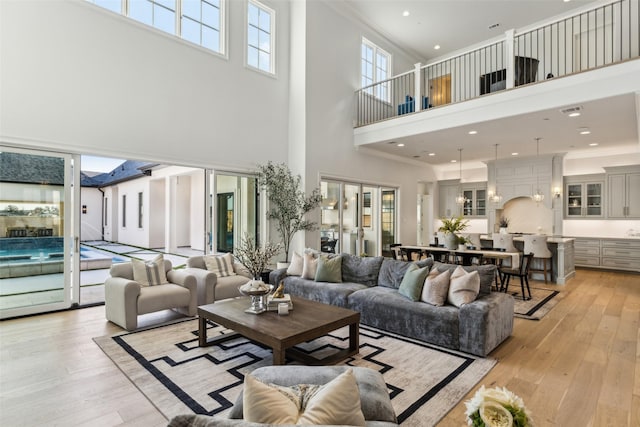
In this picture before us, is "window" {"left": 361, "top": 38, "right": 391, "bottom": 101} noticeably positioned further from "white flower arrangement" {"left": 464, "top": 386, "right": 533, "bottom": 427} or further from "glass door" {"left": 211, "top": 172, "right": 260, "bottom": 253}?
"white flower arrangement" {"left": 464, "top": 386, "right": 533, "bottom": 427}

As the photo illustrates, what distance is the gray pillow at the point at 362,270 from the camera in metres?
4.90

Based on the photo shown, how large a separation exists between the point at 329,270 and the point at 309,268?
0.38 meters

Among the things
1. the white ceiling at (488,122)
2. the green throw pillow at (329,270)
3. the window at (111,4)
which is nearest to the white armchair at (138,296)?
the green throw pillow at (329,270)

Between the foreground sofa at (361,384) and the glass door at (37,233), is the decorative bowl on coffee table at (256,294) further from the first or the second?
the glass door at (37,233)

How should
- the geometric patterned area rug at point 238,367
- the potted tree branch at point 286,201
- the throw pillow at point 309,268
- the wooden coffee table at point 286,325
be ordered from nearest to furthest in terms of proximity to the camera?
the geometric patterned area rug at point 238,367 < the wooden coffee table at point 286,325 < the throw pillow at point 309,268 < the potted tree branch at point 286,201

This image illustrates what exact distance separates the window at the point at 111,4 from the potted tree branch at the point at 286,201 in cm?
337

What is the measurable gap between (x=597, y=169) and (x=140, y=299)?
11.0 m

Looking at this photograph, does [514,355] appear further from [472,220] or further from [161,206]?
[161,206]

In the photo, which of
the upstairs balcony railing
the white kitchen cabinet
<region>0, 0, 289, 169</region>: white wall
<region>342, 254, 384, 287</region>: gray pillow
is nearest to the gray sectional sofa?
<region>342, 254, 384, 287</region>: gray pillow

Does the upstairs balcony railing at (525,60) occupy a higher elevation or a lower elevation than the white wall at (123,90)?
higher

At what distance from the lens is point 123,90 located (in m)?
5.13

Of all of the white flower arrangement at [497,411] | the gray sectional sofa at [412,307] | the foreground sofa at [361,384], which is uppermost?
the white flower arrangement at [497,411]

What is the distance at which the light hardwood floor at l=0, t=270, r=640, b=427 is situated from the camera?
7.90 feet

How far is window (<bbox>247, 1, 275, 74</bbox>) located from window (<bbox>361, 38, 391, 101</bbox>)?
2.63 m
